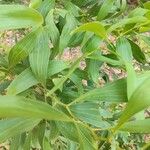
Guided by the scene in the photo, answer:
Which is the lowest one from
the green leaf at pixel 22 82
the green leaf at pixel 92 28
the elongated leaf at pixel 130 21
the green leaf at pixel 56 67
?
the green leaf at pixel 22 82

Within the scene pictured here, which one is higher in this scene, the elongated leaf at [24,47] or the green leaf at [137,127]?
the elongated leaf at [24,47]

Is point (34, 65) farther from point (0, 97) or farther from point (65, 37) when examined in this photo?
point (0, 97)

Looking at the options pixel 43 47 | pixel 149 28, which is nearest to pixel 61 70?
pixel 43 47

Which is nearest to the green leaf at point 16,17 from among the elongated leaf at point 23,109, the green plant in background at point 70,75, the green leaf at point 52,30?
the green plant in background at point 70,75

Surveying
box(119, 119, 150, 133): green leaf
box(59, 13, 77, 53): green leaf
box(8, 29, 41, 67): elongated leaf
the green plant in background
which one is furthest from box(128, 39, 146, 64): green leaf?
box(119, 119, 150, 133): green leaf

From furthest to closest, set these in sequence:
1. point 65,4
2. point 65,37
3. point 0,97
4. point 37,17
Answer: point 65,4
point 65,37
point 37,17
point 0,97

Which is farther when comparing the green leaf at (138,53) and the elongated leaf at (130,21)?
the green leaf at (138,53)

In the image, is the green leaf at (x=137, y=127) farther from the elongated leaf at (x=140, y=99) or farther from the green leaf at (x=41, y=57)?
the green leaf at (x=41, y=57)
